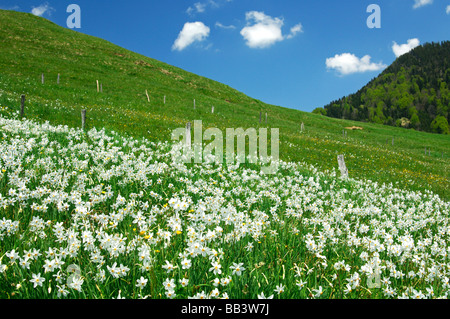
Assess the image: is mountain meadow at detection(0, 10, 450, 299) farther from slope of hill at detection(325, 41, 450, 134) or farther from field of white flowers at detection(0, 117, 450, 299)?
slope of hill at detection(325, 41, 450, 134)

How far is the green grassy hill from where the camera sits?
19.3m

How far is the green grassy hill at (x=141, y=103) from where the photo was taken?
19344 mm

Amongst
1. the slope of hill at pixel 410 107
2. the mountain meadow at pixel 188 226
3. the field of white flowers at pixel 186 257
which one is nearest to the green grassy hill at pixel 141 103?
the mountain meadow at pixel 188 226

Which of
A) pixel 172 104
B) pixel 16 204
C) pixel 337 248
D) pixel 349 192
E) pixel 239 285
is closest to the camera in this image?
pixel 239 285

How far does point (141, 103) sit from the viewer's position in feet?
109

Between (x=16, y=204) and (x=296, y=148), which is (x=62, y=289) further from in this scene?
(x=296, y=148)

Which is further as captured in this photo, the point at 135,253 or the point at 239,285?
the point at 135,253

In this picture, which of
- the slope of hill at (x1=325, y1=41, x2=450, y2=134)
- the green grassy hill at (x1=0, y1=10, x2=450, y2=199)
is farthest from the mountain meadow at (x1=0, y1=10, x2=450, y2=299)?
the slope of hill at (x1=325, y1=41, x2=450, y2=134)

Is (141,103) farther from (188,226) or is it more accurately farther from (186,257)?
(186,257)

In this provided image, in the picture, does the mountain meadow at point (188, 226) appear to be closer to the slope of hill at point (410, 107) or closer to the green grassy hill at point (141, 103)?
the green grassy hill at point (141, 103)

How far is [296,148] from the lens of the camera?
75.4ft
